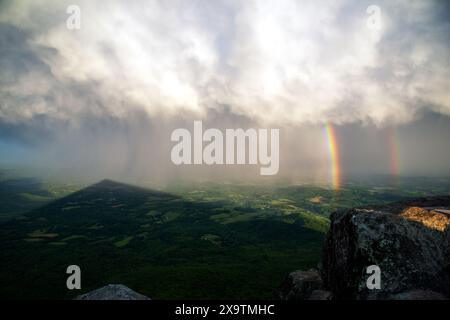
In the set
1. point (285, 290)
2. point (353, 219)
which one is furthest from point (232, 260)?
point (353, 219)

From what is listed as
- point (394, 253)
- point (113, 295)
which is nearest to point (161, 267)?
point (113, 295)

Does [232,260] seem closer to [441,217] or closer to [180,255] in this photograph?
[180,255]

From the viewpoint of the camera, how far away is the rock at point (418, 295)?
1359 cm

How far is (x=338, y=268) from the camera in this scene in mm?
19141

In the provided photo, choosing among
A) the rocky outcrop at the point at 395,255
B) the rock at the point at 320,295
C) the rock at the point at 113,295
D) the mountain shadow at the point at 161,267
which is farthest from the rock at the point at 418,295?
the mountain shadow at the point at 161,267

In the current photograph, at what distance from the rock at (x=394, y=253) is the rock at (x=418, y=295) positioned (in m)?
0.05

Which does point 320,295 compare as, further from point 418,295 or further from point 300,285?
point 418,295

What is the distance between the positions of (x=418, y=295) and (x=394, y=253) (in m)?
2.63

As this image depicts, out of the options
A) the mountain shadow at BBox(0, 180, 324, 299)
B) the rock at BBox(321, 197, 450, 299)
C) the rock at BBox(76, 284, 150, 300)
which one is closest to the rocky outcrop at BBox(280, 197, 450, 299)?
the rock at BBox(321, 197, 450, 299)

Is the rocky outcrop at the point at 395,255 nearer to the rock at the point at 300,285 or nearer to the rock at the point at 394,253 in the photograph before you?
the rock at the point at 394,253

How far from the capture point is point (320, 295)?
20.5 metres

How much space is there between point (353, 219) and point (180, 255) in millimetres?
164753
